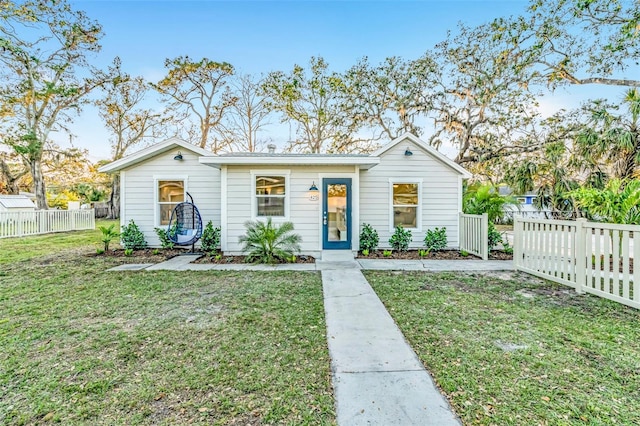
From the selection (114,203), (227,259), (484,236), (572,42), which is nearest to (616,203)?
(484,236)

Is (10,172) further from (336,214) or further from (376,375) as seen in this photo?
(376,375)

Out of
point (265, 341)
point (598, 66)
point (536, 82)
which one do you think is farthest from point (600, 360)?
point (536, 82)

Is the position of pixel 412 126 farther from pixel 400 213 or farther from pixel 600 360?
pixel 600 360

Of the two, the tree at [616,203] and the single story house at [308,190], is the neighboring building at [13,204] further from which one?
the tree at [616,203]

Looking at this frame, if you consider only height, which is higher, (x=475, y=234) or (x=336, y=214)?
(x=336, y=214)

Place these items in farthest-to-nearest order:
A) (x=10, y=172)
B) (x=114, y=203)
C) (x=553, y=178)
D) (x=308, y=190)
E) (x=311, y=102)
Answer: (x=10, y=172) → (x=114, y=203) → (x=311, y=102) → (x=553, y=178) → (x=308, y=190)

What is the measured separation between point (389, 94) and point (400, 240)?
10.4 m

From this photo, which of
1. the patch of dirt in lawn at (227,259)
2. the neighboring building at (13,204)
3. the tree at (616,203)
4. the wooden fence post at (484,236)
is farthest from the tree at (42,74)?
the tree at (616,203)

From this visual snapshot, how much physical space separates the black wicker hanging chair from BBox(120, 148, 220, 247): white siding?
0.44 metres

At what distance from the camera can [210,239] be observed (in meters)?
8.37

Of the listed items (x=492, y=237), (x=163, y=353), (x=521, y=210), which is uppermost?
(x=521, y=210)

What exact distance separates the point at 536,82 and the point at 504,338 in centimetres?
1331

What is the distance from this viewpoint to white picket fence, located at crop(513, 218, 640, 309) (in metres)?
4.04

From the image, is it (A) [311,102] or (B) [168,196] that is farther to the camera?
(A) [311,102]
